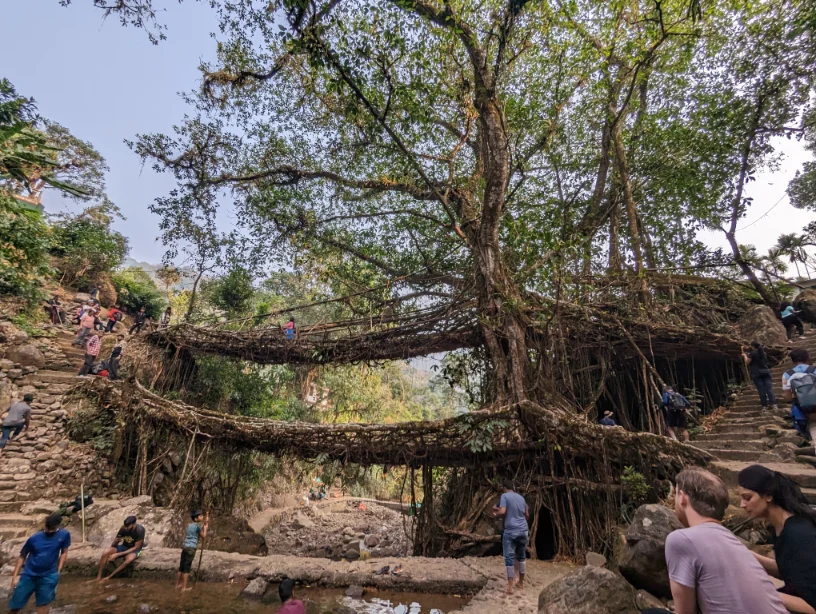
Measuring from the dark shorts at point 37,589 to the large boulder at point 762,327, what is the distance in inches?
497

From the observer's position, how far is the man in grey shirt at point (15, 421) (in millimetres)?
7746

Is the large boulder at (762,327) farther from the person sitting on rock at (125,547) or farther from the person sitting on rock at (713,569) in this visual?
the person sitting on rock at (125,547)

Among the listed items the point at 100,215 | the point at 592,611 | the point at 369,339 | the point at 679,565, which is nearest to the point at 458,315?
the point at 369,339

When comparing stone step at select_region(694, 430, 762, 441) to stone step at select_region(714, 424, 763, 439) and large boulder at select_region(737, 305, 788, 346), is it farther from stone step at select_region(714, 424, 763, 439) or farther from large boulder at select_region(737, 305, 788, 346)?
large boulder at select_region(737, 305, 788, 346)

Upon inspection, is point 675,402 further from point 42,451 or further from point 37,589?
point 42,451

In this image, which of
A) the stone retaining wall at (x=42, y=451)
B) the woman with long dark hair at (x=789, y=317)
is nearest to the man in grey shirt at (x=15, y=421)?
the stone retaining wall at (x=42, y=451)

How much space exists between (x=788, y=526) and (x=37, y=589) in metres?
6.54

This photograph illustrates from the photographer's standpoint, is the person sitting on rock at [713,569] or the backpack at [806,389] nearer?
the person sitting on rock at [713,569]

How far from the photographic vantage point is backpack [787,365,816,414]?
400 cm

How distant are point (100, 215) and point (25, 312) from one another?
12242 millimetres

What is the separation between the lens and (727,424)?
23.7ft

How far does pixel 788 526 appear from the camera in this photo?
5.94 feet

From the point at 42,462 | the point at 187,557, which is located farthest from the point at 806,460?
the point at 42,462

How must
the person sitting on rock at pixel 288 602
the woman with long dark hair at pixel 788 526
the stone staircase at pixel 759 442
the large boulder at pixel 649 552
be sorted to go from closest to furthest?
1. the woman with long dark hair at pixel 788 526
2. the person sitting on rock at pixel 288 602
3. the large boulder at pixel 649 552
4. the stone staircase at pixel 759 442
